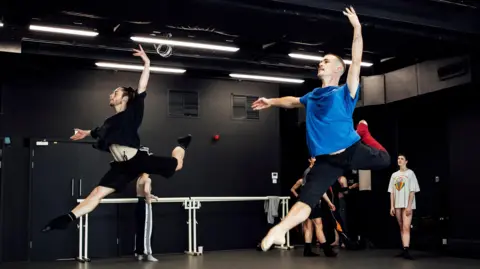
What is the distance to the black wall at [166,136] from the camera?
1020 cm

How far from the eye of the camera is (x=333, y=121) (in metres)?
4.25

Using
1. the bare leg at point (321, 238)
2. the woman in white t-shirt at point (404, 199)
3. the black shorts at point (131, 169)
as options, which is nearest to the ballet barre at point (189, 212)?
the bare leg at point (321, 238)

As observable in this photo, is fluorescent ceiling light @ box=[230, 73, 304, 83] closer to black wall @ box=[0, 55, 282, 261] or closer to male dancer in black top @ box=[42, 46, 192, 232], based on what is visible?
black wall @ box=[0, 55, 282, 261]

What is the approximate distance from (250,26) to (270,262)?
391 cm

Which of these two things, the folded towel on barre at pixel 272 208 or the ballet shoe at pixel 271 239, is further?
the folded towel on barre at pixel 272 208

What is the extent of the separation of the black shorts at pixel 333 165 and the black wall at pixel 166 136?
23.5 ft

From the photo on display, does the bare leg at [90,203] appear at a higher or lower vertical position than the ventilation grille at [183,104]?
lower

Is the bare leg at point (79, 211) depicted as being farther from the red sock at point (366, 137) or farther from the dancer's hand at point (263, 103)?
the red sock at point (366, 137)

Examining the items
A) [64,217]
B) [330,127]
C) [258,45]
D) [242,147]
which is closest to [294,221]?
[330,127]

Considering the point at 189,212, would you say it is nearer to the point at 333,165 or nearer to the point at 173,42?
the point at 173,42

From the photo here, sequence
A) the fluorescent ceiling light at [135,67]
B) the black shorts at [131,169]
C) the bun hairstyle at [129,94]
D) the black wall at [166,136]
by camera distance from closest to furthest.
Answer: the black shorts at [131,169], the bun hairstyle at [129,94], the black wall at [166,136], the fluorescent ceiling light at [135,67]

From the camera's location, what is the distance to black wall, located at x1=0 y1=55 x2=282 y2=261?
10.2 m

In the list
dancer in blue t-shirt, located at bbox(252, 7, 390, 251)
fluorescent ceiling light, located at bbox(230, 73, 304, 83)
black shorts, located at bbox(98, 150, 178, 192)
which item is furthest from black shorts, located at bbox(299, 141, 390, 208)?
fluorescent ceiling light, located at bbox(230, 73, 304, 83)

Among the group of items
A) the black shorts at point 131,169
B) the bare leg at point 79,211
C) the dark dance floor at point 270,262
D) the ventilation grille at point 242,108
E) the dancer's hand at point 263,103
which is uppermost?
the ventilation grille at point 242,108
